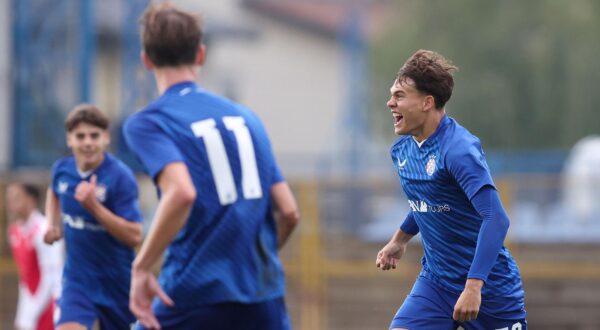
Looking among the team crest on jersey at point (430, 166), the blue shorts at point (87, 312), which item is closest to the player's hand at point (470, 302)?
the team crest on jersey at point (430, 166)

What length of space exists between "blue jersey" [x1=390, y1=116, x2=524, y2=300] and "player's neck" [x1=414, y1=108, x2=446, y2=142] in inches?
1.0

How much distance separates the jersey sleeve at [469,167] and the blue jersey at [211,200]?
38.2 inches

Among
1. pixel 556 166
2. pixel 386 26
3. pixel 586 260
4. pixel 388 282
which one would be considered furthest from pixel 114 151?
pixel 386 26

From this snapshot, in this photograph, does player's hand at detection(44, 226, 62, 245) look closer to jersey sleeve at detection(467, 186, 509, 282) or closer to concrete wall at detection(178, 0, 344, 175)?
jersey sleeve at detection(467, 186, 509, 282)

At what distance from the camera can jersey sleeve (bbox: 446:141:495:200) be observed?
5555mm

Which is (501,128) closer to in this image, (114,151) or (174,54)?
(114,151)

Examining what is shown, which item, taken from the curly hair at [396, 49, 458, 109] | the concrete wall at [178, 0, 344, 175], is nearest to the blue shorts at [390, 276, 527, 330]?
the curly hair at [396, 49, 458, 109]

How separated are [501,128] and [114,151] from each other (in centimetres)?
2273

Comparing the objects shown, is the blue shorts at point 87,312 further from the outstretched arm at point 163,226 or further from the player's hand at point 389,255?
the outstretched arm at point 163,226

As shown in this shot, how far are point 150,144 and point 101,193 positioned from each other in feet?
9.18

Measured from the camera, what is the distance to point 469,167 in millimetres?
5586

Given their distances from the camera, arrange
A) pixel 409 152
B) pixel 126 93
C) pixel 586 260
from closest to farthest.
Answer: pixel 409 152 < pixel 586 260 < pixel 126 93

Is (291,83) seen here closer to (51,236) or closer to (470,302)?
(51,236)

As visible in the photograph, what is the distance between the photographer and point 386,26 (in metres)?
53.0
